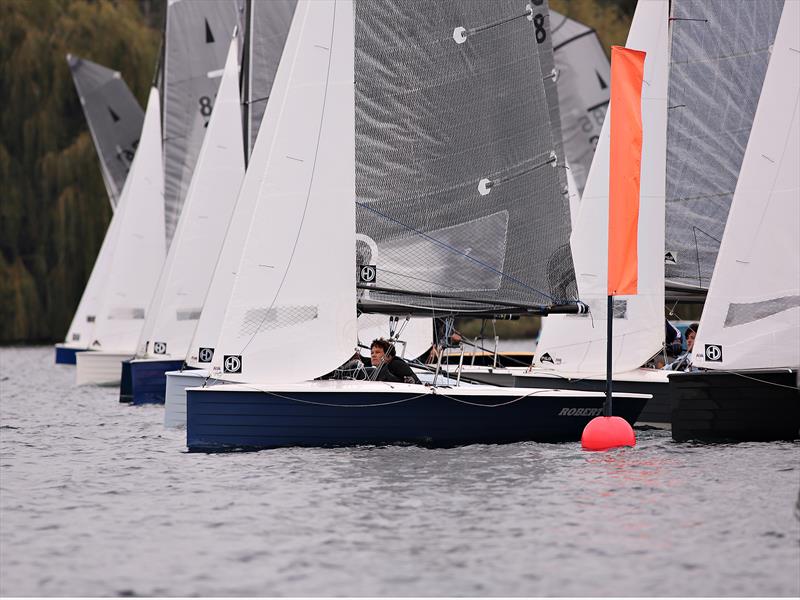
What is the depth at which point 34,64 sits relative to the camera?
4278 cm

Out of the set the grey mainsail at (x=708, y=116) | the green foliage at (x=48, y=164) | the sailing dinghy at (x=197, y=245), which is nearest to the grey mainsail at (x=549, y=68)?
the grey mainsail at (x=708, y=116)

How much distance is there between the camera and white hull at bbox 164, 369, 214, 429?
18.5m

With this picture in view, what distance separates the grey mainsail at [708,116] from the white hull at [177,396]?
6.56 metres

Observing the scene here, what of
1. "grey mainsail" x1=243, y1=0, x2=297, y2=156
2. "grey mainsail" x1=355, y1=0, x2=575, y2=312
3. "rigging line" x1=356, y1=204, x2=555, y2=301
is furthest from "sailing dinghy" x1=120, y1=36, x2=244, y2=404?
"rigging line" x1=356, y1=204, x2=555, y2=301

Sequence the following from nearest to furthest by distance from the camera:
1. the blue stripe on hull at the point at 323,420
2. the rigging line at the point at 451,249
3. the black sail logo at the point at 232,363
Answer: the blue stripe on hull at the point at 323,420, the black sail logo at the point at 232,363, the rigging line at the point at 451,249

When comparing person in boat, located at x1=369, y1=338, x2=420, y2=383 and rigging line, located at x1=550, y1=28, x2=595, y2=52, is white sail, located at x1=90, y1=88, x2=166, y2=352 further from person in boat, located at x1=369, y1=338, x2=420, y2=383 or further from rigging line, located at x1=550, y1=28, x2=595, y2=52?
person in boat, located at x1=369, y1=338, x2=420, y2=383

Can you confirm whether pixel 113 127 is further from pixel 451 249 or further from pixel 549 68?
pixel 451 249

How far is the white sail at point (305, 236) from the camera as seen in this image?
15375 mm

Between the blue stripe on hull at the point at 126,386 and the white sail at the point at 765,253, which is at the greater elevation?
the white sail at the point at 765,253

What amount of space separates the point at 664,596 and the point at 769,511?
310 centimetres

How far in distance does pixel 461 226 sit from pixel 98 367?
14.4 m

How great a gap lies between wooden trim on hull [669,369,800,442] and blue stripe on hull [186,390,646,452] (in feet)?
7.06

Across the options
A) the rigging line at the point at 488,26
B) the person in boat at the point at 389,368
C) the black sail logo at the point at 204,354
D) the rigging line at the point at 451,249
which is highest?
the rigging line at the point at 488,26

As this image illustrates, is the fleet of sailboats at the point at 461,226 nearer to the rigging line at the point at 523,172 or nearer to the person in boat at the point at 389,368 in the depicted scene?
the rigging line at the point at 523,172
